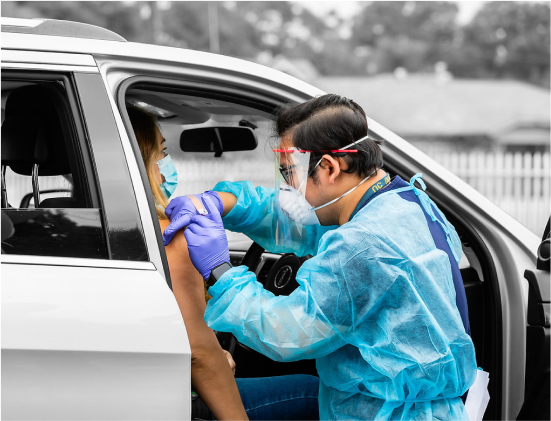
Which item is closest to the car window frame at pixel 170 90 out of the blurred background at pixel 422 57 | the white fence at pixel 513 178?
the blurred background at pixel 422 57

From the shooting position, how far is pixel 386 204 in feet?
5.88

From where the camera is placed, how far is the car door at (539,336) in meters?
2.14

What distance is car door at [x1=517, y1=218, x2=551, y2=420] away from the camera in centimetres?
214

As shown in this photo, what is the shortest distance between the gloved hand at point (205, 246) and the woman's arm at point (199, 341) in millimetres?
104

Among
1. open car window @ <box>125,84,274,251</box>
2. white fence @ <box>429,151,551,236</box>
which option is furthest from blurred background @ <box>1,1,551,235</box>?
open car window @ <box>125,84,274,251</box>

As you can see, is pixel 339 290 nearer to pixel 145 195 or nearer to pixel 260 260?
pixel 145 195

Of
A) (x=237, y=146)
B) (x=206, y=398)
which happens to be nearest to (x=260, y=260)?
(x=237, y=146)

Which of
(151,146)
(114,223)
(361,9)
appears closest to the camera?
(114,223)

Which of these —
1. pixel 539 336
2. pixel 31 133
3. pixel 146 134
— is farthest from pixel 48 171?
pixel 539 336

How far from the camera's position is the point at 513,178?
13664 millimetres

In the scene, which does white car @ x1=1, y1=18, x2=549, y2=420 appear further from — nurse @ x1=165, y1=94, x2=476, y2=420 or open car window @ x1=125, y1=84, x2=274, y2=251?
nurse @ x1=165, y1=94, x2=476, y2=420

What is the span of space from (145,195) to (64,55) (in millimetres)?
461

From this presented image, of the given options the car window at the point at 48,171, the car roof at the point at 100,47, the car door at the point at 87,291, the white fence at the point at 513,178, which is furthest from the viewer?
the white fence at the point at 513,178

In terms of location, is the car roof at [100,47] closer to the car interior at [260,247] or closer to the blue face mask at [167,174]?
the car interior at [260,247]
